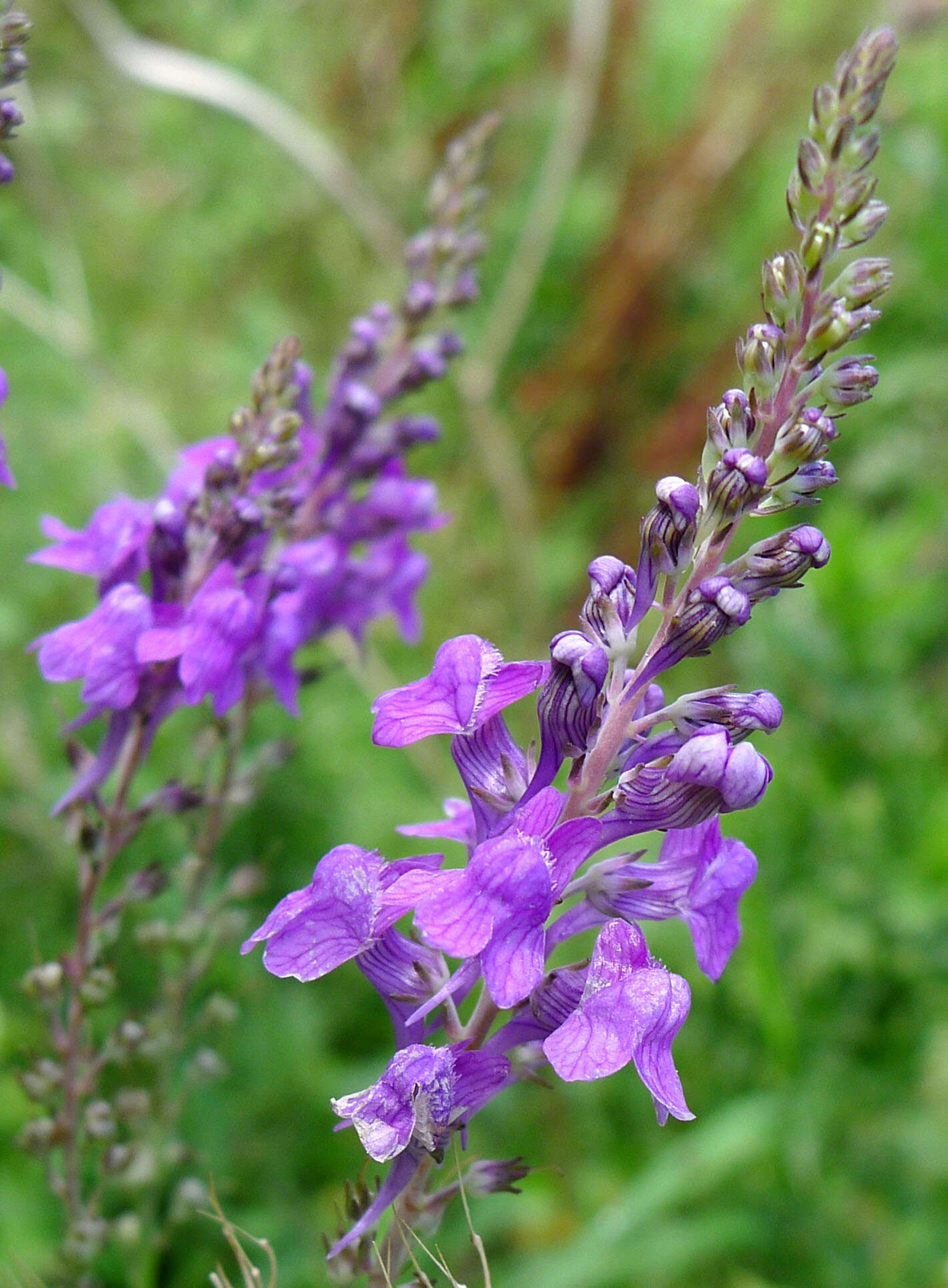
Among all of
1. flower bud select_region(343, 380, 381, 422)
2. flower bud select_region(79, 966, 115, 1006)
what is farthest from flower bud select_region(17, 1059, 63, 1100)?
flower bud select_region(343, 380, 381, 422)

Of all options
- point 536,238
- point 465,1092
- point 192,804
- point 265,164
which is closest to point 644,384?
point 536,238

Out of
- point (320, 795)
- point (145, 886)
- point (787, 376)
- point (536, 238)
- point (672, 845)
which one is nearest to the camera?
point (787, 376)

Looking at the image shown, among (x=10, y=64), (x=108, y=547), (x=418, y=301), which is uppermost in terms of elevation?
(x=10, y=64)

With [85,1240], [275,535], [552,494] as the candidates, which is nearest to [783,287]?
[275,535]

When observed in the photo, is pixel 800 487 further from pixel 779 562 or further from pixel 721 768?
pixel 721 768

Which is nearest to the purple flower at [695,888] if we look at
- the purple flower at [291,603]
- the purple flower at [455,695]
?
the purple flower at [455,695]

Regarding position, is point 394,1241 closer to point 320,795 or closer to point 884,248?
point 320,795

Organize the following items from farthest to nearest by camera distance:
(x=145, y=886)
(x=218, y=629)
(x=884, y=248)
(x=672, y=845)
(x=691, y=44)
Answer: (x=691, y=44), (x=884, y=248), (x=145, y=886), (x=218, y=629), (x=672, y=845)
